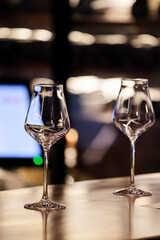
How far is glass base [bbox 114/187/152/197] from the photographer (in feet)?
3.51

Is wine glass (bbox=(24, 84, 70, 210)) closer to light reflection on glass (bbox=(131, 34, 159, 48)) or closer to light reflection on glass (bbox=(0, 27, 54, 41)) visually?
light reflection on glass (bbox=(0, 27, 54, 41))

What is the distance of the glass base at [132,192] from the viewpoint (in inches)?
42.1

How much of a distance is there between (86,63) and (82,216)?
7.64 ft

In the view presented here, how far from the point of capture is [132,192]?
1.08 metres

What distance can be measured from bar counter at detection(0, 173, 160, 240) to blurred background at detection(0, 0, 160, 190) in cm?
185

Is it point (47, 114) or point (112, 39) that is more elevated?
point (112, 39)

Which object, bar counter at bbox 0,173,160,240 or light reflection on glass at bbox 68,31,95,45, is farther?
light reflection on glass at bbox 68,31,95,45

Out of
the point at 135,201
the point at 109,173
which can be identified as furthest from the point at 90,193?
the point at 109,173

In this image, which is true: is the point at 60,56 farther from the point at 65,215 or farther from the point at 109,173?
the point at 65,215

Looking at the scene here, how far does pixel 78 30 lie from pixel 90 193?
84.8 inches

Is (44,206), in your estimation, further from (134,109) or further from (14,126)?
(14,126)

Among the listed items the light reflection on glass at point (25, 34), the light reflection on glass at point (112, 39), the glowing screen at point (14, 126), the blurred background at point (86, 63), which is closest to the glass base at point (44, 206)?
the glowing screen at point (14, 126)

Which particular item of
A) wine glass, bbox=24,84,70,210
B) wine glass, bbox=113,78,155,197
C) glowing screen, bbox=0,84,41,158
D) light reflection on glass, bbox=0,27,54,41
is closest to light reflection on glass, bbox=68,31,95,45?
light reflection on glass, bbox=0,27,54,41

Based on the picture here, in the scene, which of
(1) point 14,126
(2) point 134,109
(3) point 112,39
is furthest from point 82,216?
(3) point 112,39
